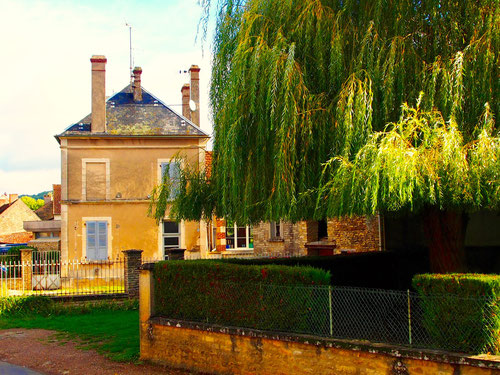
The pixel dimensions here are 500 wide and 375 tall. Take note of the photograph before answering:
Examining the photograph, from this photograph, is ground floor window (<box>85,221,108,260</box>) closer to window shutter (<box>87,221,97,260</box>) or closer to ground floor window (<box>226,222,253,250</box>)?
window shutter (<box>87,221,97,260</box>)

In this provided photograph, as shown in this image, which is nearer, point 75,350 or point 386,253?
point 75,350

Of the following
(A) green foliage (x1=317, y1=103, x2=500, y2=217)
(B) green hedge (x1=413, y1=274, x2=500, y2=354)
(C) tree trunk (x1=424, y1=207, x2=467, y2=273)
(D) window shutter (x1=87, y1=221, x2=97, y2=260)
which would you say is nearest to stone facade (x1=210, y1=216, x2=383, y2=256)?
(D) window shutter (x1=87, y1=221, x2=97, y2=260)

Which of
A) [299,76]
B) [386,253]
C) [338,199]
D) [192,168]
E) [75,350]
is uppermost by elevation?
[299,76]

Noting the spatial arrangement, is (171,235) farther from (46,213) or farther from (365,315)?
(46,213)

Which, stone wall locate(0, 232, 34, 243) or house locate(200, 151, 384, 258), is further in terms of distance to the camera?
stone wall locate(0, 232, 34, 243)

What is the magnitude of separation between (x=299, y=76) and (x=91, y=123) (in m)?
15.0

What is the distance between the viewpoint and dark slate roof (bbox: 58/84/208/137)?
21812 mm

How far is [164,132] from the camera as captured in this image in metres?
22.0

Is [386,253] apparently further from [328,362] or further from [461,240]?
[328,362]

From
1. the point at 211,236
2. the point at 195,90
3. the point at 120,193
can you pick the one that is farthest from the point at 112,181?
the point at 195,90

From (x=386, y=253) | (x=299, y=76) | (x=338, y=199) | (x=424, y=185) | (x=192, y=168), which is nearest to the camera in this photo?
(x=424, y=185)

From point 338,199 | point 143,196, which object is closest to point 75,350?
point 338,199

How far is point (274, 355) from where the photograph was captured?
26.5ft

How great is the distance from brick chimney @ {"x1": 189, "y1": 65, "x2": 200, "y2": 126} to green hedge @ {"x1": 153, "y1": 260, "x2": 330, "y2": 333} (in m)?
15.1
